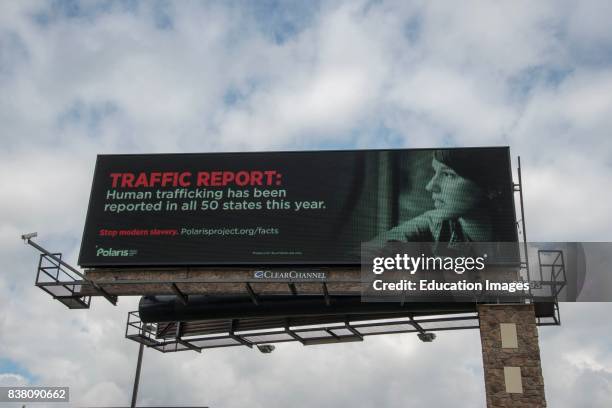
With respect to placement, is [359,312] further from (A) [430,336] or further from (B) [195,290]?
(B) [195,290]

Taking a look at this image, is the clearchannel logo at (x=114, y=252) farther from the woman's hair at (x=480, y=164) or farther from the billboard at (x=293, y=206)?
the woman's hair at (x=480, y=164)

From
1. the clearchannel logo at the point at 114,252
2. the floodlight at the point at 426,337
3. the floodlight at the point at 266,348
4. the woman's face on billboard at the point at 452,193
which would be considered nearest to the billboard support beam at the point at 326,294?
the floodlight at the point at 426,337

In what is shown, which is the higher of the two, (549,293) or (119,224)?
(119,224)

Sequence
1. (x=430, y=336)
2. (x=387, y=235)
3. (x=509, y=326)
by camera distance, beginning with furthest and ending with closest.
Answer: (x=430, y=336) → (x=387, y=235) → (x=509, y=326)

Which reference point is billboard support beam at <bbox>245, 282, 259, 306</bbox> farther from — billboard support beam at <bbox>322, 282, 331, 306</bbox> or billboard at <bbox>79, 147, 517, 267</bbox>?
billboard support beam at <bbox>322, 282, 331, 306</bbox>

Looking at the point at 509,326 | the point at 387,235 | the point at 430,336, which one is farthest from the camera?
the point at 430,336

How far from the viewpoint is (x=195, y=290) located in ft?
70.1

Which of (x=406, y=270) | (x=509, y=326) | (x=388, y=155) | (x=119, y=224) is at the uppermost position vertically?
(x=388, y=155)

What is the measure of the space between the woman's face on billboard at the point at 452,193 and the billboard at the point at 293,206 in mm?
30

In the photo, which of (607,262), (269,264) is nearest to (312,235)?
(269,264)

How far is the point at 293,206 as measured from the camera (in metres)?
21.9

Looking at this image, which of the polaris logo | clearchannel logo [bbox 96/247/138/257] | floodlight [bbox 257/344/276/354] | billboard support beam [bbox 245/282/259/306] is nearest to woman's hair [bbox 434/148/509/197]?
billboard support beam [bbox 245/282/259/306]

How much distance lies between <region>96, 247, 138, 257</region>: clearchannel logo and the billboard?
31 mm

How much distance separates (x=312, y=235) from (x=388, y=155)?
11.5ft
